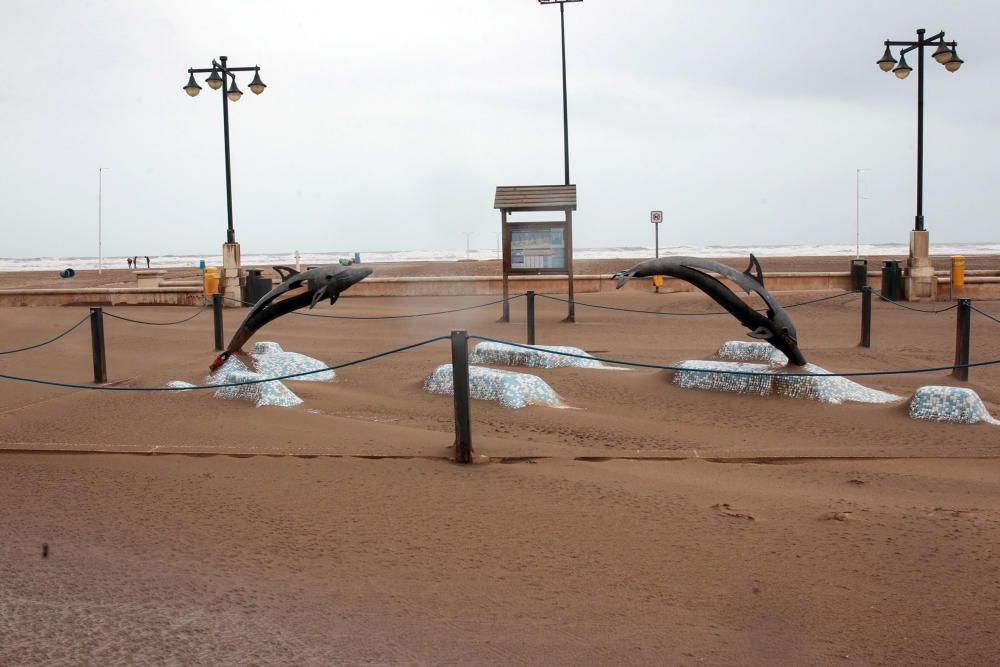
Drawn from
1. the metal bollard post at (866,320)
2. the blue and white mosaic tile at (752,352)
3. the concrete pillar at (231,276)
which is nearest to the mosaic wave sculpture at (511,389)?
the blue and white mosaic tile at (752,352)

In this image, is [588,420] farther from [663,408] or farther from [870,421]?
[870,421]

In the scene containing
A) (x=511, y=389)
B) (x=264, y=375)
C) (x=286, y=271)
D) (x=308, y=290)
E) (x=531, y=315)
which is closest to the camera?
(x=511, y=389)

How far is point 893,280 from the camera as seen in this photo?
21.5 metres

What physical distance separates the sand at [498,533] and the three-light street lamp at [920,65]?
43.6ft

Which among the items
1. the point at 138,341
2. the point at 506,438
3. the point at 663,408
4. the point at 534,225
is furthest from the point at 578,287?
the point at 506,438

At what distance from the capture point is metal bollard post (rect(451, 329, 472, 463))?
6844mm

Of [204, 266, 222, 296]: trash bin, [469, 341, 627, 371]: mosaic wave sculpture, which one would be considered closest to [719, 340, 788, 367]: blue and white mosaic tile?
[469, 341, 627, 371]: mosaic wave sculpture

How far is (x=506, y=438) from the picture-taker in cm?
795

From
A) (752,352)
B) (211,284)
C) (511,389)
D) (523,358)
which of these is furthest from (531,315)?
(211,284)

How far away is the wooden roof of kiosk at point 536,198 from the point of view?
1758 centimetres

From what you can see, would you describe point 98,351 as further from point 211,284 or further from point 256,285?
point 211,284

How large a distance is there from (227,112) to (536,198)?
29.8ft

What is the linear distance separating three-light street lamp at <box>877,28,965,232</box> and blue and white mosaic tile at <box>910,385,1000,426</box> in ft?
47.1

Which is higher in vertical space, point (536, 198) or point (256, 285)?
point (536, 198)
